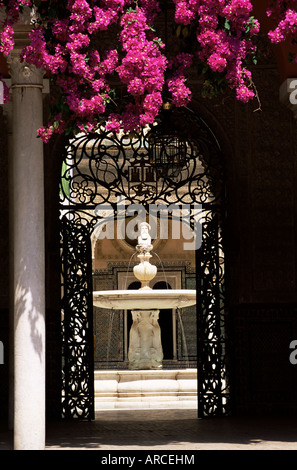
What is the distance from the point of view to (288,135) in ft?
37.2

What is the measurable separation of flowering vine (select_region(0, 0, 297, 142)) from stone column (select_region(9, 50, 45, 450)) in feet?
0.76

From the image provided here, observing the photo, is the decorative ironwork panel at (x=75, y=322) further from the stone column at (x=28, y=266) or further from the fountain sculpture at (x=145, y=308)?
the stone column at (x=28, y=266)

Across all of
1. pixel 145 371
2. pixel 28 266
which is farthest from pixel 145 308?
pixel 28 266

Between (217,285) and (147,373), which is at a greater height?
(217,285)

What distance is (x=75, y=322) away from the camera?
11.2 meters

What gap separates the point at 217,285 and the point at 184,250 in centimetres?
1235

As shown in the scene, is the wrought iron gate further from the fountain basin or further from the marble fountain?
the fountain basin

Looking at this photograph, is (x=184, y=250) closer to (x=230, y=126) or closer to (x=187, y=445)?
(x=230, y=126)

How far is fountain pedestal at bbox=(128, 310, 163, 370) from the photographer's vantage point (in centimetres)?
1508

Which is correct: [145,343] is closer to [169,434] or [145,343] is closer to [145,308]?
[145,308]

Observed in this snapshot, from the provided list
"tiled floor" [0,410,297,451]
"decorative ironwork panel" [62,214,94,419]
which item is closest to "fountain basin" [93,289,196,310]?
"tiled floor" [0,410,297,451]
